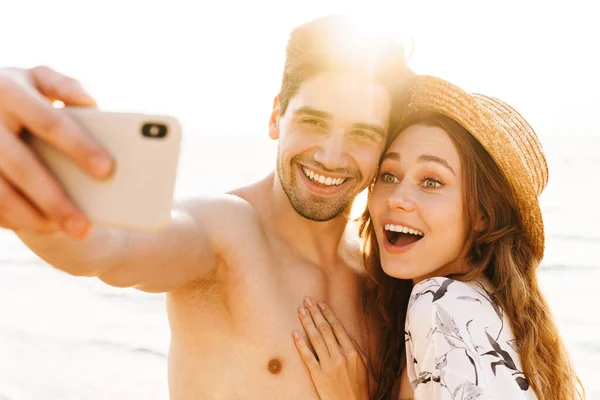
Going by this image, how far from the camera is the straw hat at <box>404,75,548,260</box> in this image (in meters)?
2.71

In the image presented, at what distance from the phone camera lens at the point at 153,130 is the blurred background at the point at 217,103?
2.24m

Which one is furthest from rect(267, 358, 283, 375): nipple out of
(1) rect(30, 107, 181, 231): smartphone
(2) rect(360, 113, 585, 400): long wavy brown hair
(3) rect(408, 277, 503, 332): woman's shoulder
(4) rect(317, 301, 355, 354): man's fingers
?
(1) rect(30, 107, 181, 231): smartphone

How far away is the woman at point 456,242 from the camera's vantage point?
2.53 m

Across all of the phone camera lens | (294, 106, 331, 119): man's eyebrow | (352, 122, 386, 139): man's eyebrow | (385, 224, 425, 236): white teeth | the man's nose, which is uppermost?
the phone camera lens

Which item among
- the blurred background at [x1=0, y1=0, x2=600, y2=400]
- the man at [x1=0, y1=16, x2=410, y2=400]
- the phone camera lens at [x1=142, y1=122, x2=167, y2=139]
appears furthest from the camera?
the blurred background at [x1=0, y1=0, x2=600, y2=400]

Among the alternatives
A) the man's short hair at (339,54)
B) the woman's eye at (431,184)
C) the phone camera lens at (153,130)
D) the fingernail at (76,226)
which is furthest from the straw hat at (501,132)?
the fingernail at (76,226)

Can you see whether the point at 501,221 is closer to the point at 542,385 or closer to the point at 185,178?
the point at 542,385

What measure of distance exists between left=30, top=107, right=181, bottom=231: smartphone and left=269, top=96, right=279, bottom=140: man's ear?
6.91ft

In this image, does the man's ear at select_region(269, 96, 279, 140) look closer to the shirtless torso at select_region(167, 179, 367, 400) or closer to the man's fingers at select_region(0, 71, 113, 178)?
the shirtless torso at select_region(167, 179, 367, 400)

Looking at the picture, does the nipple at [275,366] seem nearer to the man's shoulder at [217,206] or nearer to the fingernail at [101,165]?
the man's shoulder at [217,206]

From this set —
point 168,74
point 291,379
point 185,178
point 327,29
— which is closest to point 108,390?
point 291,379

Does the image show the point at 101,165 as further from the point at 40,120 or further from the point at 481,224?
the point at 481,224

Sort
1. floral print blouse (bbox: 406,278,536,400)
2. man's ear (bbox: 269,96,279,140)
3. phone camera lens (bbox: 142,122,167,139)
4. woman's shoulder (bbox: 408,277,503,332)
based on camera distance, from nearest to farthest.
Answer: phone camera lens (bbox: 142,122,167,139)
floral print blouse (bbox: 406,278,536,400)
woman's shoulder (bbox: 408,277,503,332)
man's ear (bbox: 269,96,279,140)

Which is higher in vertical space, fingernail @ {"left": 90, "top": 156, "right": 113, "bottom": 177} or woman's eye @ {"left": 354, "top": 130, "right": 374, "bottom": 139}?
fingernail @ {"left": 90, "top": 156, "right": 113, "bottom": 177}
